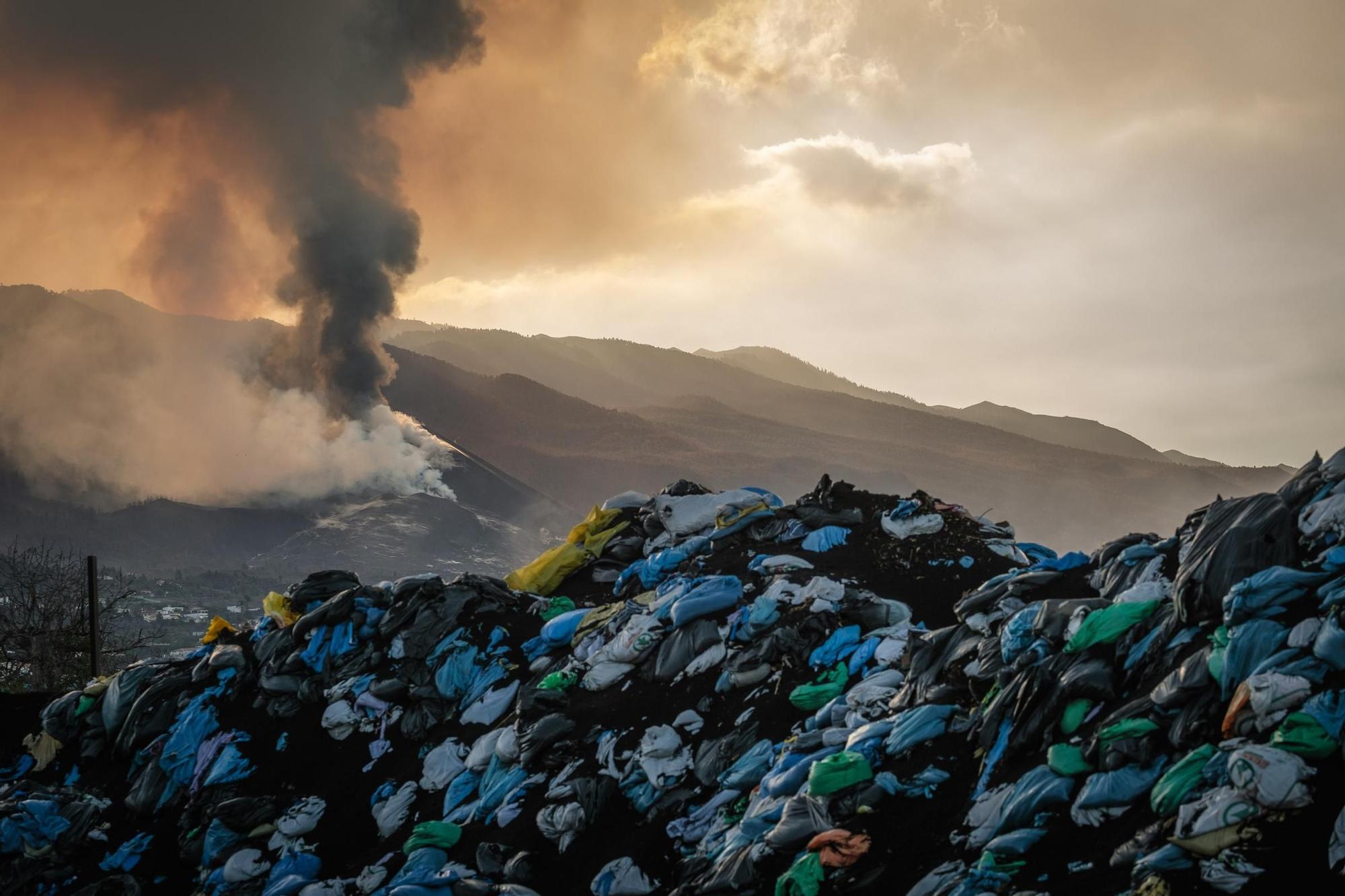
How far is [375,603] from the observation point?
964 centimetres

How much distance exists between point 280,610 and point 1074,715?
8.02 metres

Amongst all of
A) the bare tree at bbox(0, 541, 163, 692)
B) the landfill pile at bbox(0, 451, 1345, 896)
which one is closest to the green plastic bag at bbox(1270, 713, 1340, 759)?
the landfill pile at bbox(0, 451, 1345, 896)

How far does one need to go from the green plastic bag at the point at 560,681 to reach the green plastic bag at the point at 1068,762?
13.6 feet

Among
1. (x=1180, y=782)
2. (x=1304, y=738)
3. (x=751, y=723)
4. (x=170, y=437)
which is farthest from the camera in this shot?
(x=170, y=437)

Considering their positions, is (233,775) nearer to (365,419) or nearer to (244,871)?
(244,871)

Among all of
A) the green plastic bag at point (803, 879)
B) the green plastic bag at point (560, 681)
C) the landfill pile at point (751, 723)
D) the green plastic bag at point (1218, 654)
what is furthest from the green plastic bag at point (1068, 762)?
the green plastic bag at point (560, 681)

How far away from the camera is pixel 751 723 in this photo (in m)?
6.86

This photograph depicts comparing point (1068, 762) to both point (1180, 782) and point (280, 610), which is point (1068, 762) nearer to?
point (1180, 782)

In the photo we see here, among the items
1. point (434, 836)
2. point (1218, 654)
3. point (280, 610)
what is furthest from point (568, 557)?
point (1218, 654)

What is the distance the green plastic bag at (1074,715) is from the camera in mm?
5215

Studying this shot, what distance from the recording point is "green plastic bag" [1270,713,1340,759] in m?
4.07

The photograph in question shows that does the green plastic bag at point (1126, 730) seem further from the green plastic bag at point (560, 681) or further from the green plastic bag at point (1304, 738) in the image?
the green plastic bag at point (560, 681)

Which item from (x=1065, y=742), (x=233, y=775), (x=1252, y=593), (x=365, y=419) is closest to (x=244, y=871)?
(x=233, y=775)

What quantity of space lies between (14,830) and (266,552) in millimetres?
42514
